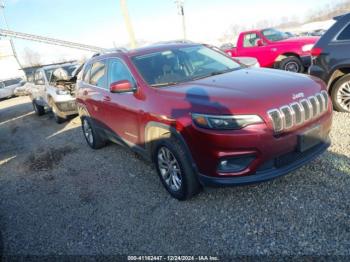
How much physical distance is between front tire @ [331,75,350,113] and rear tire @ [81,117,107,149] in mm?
4456

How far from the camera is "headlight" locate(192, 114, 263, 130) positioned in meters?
2.76

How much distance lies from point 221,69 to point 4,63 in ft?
74.8

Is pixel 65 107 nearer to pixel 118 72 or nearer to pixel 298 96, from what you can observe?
pixel 118 72

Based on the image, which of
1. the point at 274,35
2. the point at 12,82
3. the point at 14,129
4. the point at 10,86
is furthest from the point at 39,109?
the point at 12,82

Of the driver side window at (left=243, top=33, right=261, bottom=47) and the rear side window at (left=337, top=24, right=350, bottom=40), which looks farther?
the driver side window at (left=243, top=33, right=261, bottom=47)

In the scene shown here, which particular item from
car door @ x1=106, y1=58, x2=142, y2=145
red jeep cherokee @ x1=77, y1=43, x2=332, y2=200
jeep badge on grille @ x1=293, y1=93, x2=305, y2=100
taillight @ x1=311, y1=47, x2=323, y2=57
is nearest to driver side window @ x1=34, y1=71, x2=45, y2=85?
car door @ x1=106, y1=58, x2=142, y2=145

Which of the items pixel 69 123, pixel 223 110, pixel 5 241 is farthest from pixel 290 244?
pixel 69 123

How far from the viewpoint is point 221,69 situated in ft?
13.4

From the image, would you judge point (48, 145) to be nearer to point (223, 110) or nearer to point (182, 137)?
point (182, 137)

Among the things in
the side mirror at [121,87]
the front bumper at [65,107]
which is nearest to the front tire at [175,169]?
the side mirror at [121,87]

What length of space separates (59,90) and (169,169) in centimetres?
672

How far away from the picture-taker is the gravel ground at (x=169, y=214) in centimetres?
277

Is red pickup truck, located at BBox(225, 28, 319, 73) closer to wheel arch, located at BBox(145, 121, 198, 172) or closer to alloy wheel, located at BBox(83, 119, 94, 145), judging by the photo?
alloy wheel, located at BBox(83, 119, 94, 145)

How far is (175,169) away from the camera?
11.4 ft
